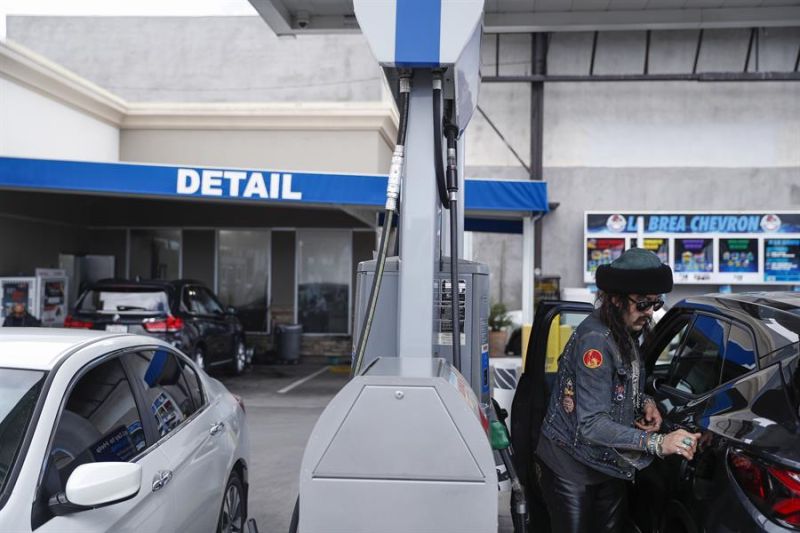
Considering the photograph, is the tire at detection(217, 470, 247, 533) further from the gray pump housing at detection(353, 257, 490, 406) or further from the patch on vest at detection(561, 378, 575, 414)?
the patch on vest at detection(561, 378, 575, 414)

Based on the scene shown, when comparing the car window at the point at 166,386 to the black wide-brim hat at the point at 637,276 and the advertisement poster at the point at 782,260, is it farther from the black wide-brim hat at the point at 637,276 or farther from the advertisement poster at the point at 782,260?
the advertisement poster at the point at 782,260

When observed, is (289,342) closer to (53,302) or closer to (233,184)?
(53,302)

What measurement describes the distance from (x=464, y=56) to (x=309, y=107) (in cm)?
1154

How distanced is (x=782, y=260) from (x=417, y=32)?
1561 cm

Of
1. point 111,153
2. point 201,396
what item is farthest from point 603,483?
point 111,153

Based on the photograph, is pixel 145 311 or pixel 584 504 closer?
→ pixel 584 504

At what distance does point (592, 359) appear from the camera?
298 centimetres

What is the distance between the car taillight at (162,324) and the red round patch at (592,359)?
8.93 m

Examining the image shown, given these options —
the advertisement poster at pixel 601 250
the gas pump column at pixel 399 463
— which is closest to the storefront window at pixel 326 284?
the advertisement poster at pixel 601 250

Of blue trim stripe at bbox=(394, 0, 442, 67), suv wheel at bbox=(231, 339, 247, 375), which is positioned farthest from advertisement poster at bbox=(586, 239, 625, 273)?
blue trim stripe at bbox=(394, 0, 442, 67)

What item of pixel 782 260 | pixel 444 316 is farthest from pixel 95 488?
pixel 782 260

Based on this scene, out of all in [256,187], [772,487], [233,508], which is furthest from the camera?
[256,187]

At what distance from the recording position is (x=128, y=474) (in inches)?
105

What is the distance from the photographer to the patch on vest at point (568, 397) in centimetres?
312
